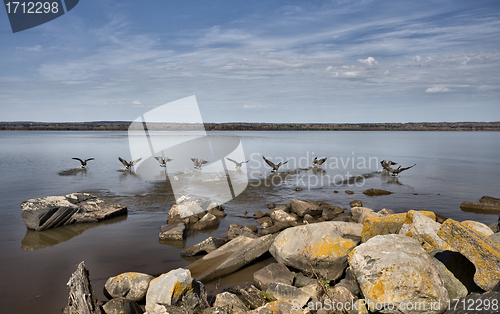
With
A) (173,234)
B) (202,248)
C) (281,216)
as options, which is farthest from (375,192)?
(173,234)

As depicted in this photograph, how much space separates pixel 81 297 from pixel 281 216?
676 cm

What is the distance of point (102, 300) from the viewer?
18.7 ft

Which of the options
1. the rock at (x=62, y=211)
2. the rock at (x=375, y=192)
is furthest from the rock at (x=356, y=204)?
the rock at (x=62, y=211)

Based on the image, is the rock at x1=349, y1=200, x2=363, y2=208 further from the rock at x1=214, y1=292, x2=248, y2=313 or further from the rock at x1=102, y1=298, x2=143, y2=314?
the rock at x1=102, y1=298, x2=143, y2=314

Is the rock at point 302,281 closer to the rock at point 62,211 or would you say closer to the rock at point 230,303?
the rock at point 230,303

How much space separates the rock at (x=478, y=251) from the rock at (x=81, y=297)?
18.1ft

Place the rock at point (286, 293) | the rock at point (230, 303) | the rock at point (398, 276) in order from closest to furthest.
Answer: the rock at point (398, 276) → the rock at point (230, 303) → the rock at point (286, 293)

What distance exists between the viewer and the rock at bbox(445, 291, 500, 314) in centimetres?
346

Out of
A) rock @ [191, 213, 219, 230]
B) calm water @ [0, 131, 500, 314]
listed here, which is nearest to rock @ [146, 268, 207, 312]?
calm water @ [0, 131, 500, 314]

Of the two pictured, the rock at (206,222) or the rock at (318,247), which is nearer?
the rock at (318,247)

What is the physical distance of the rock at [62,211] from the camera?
9391 mm

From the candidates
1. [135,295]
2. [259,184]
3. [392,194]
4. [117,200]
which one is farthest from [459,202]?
[117,200]

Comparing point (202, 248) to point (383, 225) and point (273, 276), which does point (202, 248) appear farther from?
point (383, 225)

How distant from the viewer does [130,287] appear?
5.61 metres
